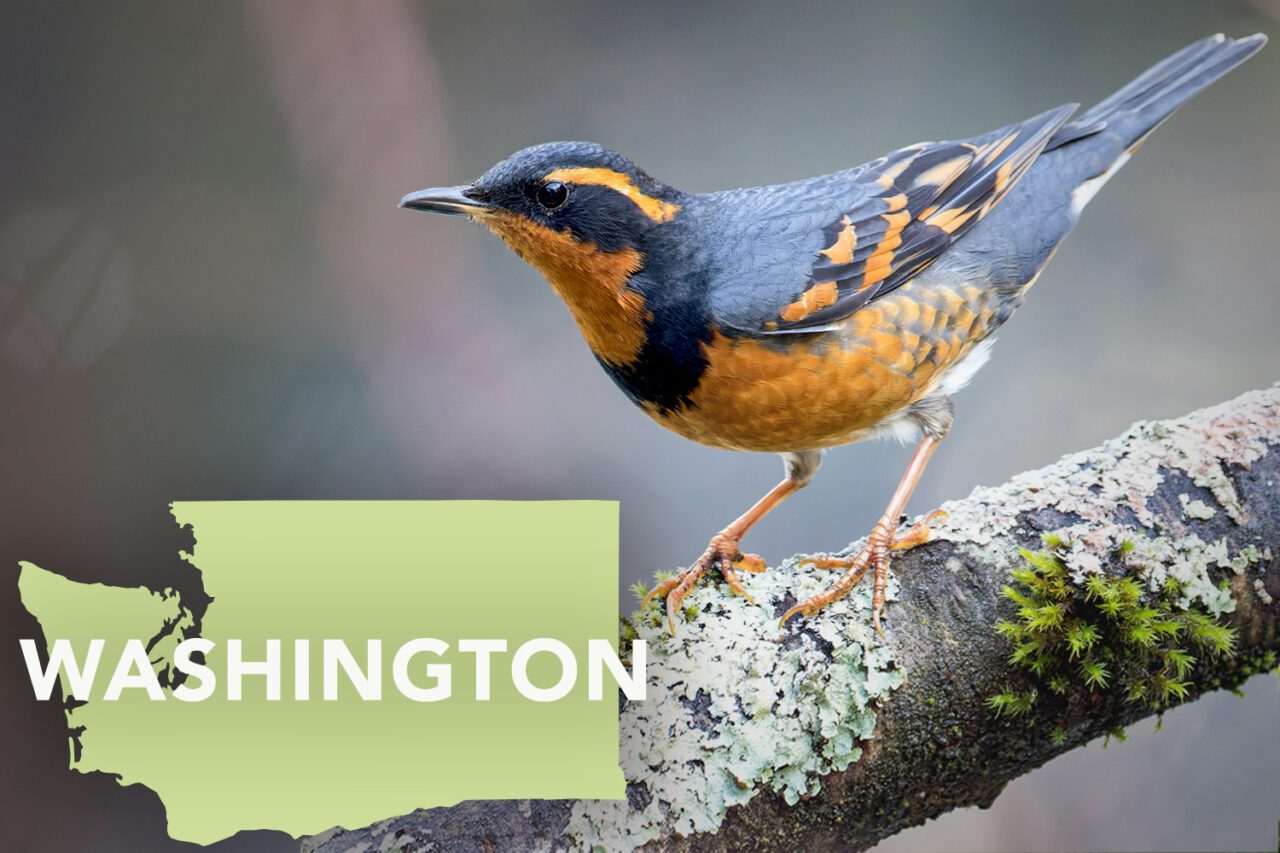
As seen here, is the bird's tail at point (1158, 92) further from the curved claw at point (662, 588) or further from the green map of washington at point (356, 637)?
the green map of washington at point (356, 637)

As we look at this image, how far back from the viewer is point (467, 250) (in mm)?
2195

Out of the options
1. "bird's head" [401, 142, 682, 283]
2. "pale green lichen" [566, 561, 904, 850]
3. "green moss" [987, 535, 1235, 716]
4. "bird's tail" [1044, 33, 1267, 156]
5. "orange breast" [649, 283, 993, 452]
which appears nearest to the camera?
"pale green lichen" [566, 561, 904, 850]

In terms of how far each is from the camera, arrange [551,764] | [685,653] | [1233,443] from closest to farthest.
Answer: [551,764], [685,653], [1233,443]

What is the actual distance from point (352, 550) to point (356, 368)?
99 cm

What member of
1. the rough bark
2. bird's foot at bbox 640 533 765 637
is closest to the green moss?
the rough bark

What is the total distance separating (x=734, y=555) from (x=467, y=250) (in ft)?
3.35

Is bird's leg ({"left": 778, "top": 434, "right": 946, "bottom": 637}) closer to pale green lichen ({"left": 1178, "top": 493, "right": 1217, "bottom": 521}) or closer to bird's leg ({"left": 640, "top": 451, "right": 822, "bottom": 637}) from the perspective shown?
bird's leg ({"left": 640, "top": 451, "right": 822, "bottom": 637})

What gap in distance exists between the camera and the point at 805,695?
1.24 meters

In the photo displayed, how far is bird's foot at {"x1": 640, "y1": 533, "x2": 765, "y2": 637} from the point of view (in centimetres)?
138

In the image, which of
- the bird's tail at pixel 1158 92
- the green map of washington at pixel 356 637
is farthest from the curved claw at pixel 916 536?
the bird's tail at pixel 1158 92

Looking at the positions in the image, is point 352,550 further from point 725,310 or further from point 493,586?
point 725,310

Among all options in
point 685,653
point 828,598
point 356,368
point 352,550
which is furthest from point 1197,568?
point 356,368

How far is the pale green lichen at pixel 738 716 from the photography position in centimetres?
116

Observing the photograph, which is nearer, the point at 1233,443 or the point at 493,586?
the point at 493,586
